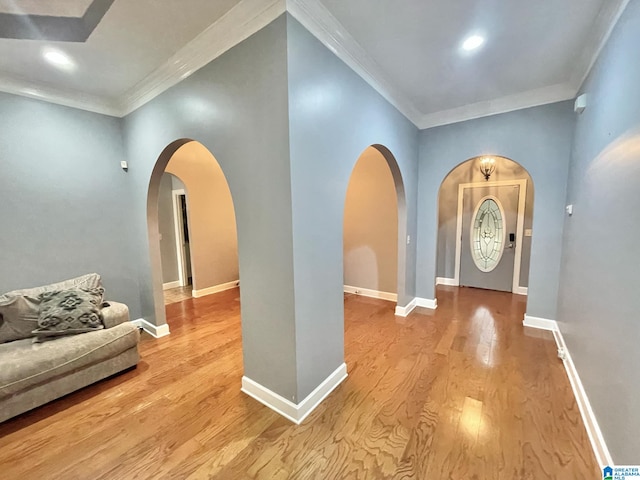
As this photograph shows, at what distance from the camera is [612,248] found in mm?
1584

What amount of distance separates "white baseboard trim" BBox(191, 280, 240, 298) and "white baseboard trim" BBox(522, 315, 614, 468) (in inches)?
193

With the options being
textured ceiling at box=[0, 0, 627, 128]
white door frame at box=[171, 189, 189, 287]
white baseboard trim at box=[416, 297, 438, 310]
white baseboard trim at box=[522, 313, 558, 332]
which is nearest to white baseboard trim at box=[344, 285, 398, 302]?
white baseboard trim at box=[416, 297, 438, 310]

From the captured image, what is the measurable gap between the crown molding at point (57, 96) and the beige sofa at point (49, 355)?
6.20 feet

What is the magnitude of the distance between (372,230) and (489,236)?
7.65 feet

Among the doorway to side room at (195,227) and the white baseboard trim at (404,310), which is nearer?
the white baseboard trim at (404,310)

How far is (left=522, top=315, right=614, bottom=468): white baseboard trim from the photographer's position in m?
1.48

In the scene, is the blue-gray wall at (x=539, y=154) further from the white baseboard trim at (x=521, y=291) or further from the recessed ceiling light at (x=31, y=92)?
the recessed ceiling light at (x=31, y=92)

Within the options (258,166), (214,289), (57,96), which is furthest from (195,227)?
(258,166)

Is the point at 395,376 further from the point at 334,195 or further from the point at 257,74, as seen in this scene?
the point at 257,74

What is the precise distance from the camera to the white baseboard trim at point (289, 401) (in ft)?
6.01

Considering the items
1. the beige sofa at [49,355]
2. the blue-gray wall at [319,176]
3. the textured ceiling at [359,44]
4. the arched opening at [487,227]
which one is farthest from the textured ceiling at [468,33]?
the beige sofa at [49,355]

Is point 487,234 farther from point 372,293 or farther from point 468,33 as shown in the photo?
point 468,33

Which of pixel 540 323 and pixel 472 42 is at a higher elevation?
pixel 472 42

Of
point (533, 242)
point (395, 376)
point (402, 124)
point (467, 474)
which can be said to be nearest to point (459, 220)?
point (533, 242)
